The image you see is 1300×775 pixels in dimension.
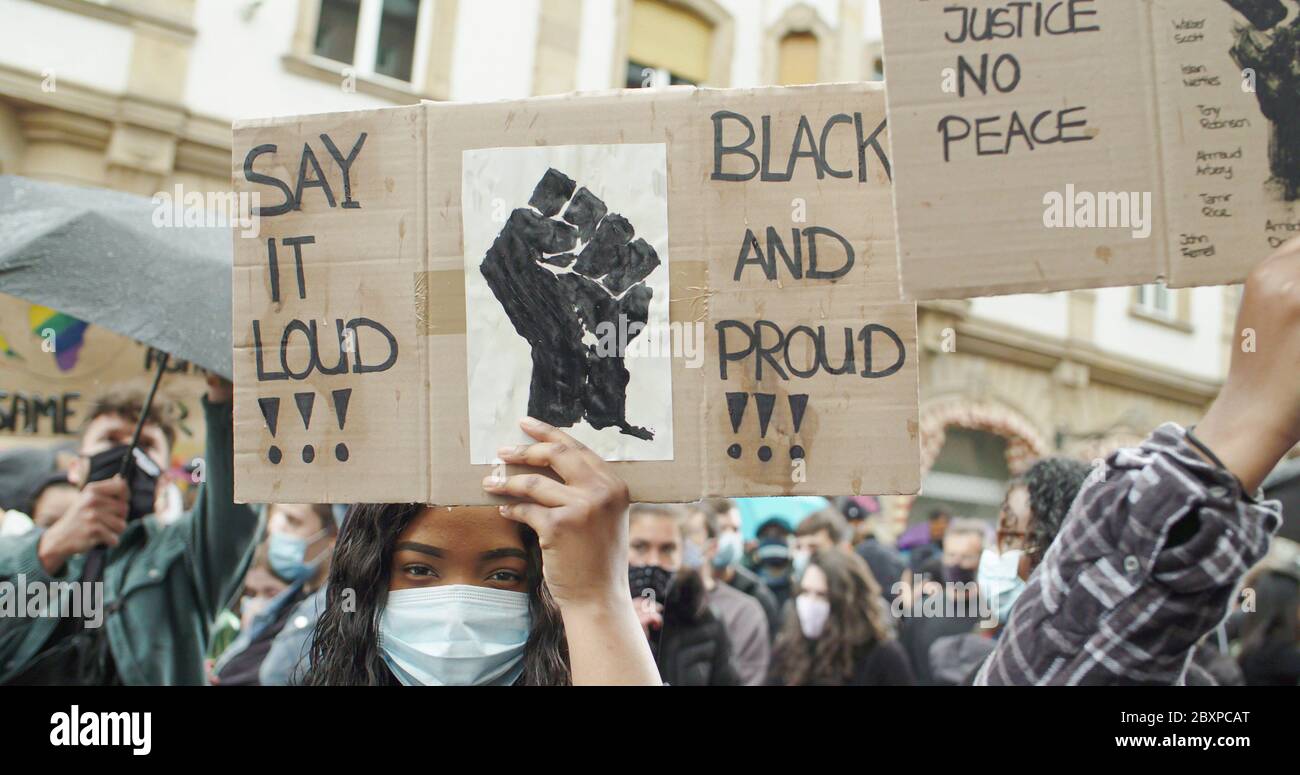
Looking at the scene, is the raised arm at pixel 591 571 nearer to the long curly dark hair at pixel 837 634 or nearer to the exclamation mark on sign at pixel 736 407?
the exclamation mark on sign at pixel 736 407

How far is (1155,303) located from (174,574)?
14.8m

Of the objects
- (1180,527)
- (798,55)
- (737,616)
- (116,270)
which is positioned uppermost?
(798,55)

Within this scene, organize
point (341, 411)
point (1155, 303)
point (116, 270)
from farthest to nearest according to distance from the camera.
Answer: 1. point (1155, 303)
2. point (116, 270)
3. point (341, 411)

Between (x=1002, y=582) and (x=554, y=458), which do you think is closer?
(x=554, y=458)

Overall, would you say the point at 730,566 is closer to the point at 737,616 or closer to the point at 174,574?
the point at 737,616

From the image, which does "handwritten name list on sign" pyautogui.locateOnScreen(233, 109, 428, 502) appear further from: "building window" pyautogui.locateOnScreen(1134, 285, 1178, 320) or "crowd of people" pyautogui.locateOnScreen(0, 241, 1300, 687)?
"building window" pyautogui.locateOnScreen(1134, 285, 1178, 320)

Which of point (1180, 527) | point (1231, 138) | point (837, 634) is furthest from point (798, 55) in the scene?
point (1180, 527)

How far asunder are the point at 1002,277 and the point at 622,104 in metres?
0.71

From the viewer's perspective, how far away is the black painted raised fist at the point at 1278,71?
159 cm

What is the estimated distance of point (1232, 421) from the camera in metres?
1.24

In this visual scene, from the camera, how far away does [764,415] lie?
191 centimetres

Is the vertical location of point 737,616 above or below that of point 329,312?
below
